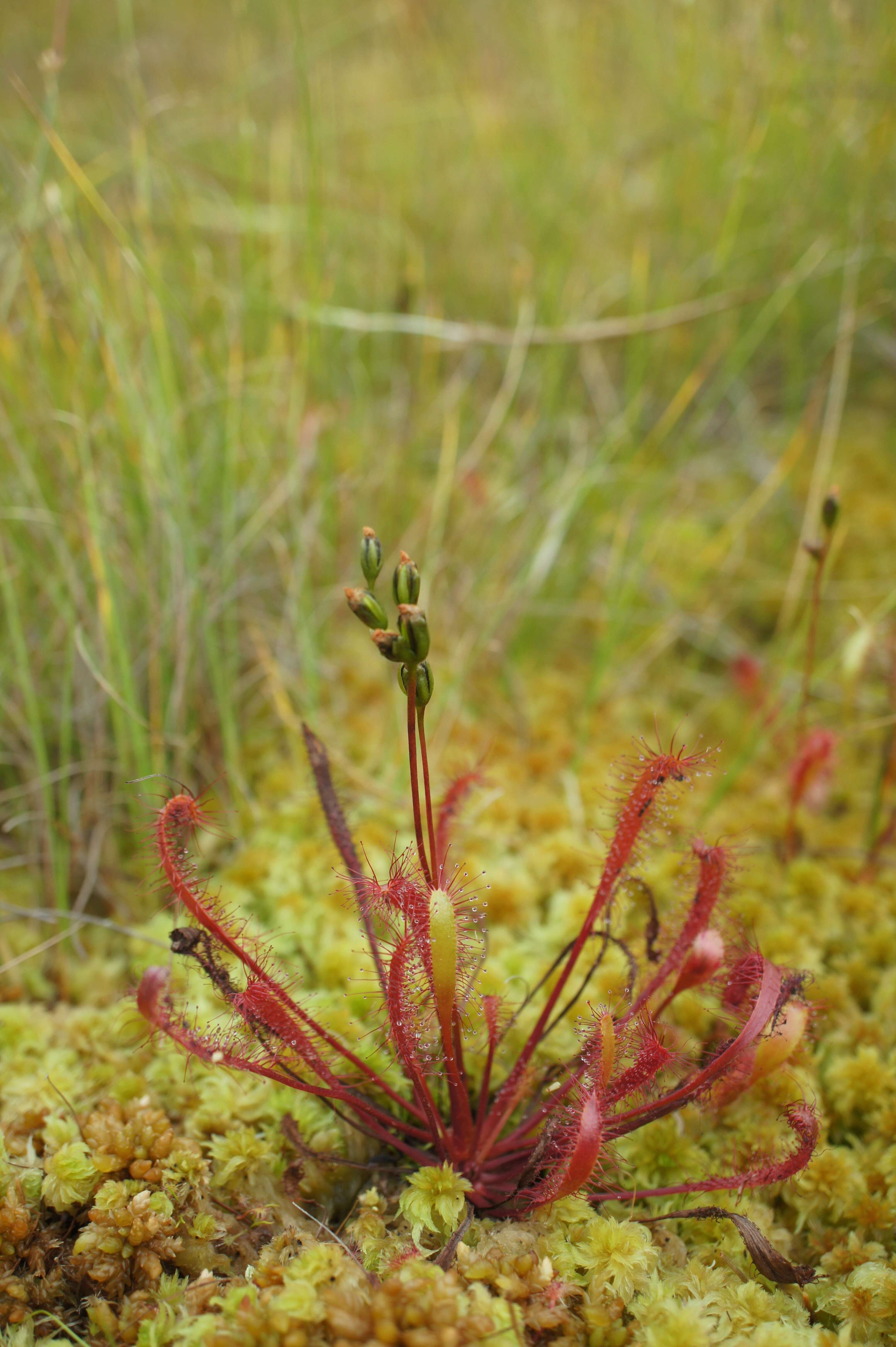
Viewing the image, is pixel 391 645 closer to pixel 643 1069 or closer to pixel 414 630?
pixel 414 630

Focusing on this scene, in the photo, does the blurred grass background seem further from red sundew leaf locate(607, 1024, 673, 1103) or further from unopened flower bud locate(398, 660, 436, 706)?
red sundew leaf locate(607, 1024, 673, 1103)

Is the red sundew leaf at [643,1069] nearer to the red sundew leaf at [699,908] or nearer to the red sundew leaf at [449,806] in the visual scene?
the red sundew leaf at [699,908]

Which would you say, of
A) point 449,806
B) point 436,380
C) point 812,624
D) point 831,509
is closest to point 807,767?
point 812,624

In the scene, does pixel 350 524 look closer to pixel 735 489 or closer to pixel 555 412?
pixel 555 412

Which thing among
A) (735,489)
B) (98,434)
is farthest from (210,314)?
(735,489)

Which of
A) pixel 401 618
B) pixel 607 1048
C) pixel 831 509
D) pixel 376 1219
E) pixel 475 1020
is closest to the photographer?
pixel 401 618

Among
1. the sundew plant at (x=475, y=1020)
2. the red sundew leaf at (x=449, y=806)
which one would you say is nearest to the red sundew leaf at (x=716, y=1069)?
the sundew plant at (x=475, y=1020)
